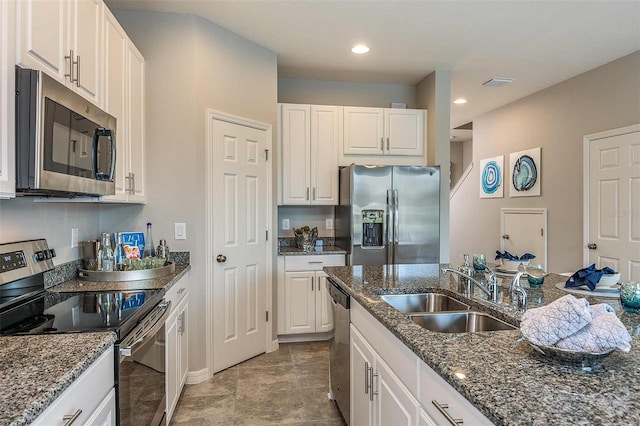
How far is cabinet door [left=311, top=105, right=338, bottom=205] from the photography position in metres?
3.90

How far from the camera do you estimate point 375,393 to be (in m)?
1.65

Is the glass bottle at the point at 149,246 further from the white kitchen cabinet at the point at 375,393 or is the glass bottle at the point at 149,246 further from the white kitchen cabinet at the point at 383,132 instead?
the white kitchen cabinet at the point at 383,132

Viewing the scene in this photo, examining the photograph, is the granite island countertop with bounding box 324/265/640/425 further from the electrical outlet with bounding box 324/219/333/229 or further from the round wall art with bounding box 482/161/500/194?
the round wall art with bounding box 482/161/500/194

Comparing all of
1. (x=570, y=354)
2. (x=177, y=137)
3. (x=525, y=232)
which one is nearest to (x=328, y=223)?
(x=177, y=137)

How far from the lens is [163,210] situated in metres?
2.82

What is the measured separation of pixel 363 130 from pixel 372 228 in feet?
3.46

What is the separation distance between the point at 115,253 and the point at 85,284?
1.24 ft

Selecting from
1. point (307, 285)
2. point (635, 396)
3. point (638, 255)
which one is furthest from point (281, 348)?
point (638, 255)

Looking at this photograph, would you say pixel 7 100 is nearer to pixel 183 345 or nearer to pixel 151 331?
pixel 151 331

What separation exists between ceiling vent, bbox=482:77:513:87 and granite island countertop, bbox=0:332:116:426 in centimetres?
449

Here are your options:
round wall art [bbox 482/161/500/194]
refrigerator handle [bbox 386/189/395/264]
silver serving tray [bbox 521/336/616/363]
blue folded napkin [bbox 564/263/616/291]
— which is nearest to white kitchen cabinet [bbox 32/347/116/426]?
silver serving tray [bbox 521/336/616/363]

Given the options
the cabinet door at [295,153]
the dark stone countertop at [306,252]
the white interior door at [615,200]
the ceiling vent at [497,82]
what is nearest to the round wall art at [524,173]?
the white interior door at [615,200]

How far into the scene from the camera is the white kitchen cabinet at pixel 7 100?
4.07ft

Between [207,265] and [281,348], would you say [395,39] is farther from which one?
[281,348]
